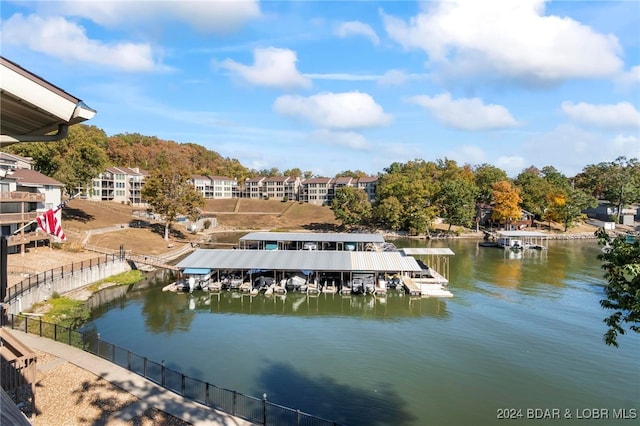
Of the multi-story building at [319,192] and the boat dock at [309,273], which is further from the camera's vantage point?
the multi-story building at [319,192]

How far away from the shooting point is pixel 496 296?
40.3m

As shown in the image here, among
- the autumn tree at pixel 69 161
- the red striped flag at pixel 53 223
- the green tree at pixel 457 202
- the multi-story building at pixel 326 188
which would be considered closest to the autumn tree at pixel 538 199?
the green tree at pixel 457 202

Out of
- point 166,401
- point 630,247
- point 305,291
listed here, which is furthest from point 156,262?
point 630,247

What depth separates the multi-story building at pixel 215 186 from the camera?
134 meters

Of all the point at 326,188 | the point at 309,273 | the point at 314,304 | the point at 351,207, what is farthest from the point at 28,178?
the point at 326,188

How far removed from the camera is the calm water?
20.1 metres

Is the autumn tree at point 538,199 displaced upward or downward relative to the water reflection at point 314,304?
upward

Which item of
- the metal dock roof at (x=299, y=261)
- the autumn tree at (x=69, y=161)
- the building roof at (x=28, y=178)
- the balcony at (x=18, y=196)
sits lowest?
the metal dock roof at (x=299, y=261)

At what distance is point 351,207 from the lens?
98750mm

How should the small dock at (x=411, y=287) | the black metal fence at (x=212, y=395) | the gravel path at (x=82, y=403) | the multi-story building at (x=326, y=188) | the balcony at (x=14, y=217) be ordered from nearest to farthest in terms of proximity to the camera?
the gravel path at (x=82, y=403)
the black metal fence at (x=212, y=395)
the small dock at (x=411, y=287)
the balcony at (x=14, y=217)
the multi-story building at (x=326, y=188)

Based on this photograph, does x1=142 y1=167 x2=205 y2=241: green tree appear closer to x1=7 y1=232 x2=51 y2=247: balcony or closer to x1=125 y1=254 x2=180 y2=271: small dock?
x1=125 y1=254 x2=180 y2=271: small dock

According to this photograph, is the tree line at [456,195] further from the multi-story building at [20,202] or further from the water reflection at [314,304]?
the water reflection at [314,304]

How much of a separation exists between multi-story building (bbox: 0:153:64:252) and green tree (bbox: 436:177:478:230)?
7538 cm

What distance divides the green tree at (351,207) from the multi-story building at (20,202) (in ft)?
199
